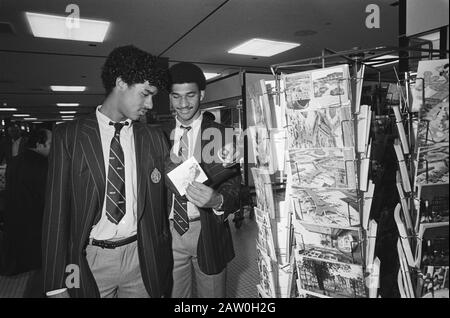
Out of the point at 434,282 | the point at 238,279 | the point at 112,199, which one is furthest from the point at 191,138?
the point at 238,279

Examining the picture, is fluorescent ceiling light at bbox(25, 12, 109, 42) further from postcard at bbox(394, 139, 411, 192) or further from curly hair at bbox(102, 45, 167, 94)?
postcard at bbox(394, 139, 411, 192)

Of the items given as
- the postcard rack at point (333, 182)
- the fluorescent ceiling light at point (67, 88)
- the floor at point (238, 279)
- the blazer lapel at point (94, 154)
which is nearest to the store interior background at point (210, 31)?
the postcard rack at point (333, 182)

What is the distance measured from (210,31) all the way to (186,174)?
4.54 meters

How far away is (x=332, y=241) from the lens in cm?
142

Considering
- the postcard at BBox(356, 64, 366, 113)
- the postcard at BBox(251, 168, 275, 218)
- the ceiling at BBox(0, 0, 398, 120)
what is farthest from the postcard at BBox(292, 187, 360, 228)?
the ceiling at BBox(0, 0, 398, 120)

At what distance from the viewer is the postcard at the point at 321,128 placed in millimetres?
1322

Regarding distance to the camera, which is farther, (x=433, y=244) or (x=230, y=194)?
(x=230, y=194)

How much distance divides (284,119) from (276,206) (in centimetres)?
42

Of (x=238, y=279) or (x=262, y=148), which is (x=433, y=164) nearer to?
(x=262, y=148)

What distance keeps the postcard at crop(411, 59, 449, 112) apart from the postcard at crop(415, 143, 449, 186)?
17 centimetres

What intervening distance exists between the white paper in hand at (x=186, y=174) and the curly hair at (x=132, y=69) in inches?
16.3

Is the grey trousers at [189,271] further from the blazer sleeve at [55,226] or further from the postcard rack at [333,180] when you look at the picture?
the blazer sleeve at [55,226]
